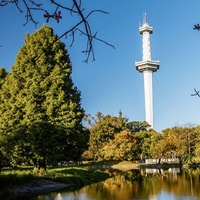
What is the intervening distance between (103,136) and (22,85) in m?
47.7

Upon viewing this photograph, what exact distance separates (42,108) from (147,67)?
87302mm

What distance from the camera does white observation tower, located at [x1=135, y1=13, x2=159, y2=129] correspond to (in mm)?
107562

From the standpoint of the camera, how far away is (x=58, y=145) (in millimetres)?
28766

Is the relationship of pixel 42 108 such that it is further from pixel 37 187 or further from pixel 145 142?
pixel 145 142

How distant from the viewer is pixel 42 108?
29828 millimetres

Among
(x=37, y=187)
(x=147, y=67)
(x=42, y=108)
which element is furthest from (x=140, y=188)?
(x=147, y=67)

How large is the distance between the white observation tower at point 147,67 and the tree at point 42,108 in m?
75.6

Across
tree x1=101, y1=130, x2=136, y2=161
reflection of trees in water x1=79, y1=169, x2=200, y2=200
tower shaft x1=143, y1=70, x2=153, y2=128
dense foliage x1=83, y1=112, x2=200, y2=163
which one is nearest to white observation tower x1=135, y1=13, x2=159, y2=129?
tower shaft x1=143, y1=70, x2=153, y2=128

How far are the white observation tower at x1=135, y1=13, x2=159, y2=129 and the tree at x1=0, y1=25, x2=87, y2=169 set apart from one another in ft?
248

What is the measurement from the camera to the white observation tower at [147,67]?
4235 inches

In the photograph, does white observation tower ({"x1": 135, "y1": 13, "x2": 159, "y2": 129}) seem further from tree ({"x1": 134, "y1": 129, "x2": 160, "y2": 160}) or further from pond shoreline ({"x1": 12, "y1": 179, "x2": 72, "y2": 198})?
pond shoreline ({"x1": 12, "y1": 179, "x2": 72, "y2": 198})

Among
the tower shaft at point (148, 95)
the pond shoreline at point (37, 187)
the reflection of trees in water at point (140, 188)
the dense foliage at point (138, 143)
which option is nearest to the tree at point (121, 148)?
the dense foliage at point (138, 143)

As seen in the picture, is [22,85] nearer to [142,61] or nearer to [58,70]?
[58,70]

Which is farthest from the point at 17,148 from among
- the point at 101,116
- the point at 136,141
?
the point at 101,116
